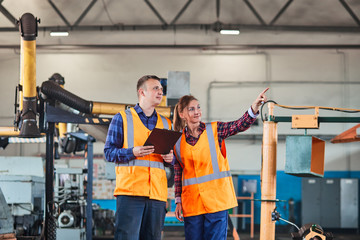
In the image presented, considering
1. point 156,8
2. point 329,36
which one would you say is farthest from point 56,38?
point 329,36

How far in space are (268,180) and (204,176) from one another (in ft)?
2.60

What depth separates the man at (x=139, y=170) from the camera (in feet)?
11.2

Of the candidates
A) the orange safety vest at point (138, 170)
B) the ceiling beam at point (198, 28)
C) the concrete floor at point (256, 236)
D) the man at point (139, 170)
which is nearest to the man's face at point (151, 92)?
the man at point (139, 170)

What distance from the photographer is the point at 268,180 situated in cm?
445

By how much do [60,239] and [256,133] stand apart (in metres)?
8.51

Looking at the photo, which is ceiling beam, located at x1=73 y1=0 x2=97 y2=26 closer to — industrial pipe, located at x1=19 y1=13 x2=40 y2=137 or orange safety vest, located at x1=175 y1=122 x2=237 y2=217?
industrial pipe, located at x1=19 y1=13 x2=40 y2=137

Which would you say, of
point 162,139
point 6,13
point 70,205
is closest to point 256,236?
point 70,205

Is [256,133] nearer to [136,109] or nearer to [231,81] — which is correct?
[231,81]

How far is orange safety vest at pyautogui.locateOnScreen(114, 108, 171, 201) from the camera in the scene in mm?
3441

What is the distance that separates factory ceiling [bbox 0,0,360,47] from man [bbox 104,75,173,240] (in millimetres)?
10431

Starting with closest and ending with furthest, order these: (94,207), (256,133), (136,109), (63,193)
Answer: (136,109) < (63,193) < (94,207) < (256,133)

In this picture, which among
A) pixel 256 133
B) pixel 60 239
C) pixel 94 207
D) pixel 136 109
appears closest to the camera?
pixel 136 109

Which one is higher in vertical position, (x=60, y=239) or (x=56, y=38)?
(x=56, y=38)

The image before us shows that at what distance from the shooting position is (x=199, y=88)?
15.9 metres
